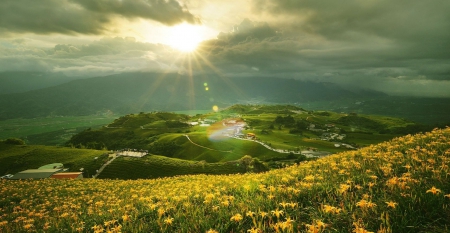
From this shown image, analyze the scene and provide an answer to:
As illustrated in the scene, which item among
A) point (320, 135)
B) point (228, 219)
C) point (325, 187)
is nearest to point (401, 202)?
point (325, 187)

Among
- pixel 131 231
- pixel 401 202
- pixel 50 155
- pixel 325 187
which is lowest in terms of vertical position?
pixel 50 155

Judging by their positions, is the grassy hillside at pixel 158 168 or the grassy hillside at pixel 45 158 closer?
the grassy hillside at pixel 158 168

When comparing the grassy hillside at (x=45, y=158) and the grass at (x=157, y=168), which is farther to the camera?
the grassy hillside at (x=45, y=158)

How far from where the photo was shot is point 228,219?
5570 mm

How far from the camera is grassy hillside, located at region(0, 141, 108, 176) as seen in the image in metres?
73.0

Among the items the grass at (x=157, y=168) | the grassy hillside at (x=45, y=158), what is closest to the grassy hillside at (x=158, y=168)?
the grass at (x=157, y=168)

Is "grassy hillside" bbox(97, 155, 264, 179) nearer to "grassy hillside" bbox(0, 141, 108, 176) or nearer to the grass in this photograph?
the grass

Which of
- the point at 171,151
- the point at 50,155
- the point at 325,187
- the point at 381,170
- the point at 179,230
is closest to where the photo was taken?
the point at 179,230

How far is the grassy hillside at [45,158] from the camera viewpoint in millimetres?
73000

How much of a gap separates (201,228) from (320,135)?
688 ft

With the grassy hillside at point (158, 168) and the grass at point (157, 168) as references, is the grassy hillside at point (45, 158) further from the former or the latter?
the grassy hillside at point (158, 168)

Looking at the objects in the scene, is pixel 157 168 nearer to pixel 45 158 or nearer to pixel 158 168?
pixel 158 168

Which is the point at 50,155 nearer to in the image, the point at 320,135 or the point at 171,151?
the point at 171,151

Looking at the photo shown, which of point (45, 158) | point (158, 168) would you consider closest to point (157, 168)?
point (158, 168)
